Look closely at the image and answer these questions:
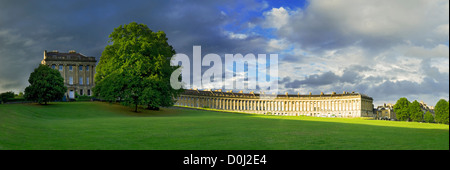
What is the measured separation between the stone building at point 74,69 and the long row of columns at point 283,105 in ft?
220

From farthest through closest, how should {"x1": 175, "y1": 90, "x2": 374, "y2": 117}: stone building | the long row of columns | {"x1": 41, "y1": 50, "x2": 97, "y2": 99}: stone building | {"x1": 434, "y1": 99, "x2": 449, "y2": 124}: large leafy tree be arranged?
{"x1": 175, "y1": 90, "x2": 374, "y2": 117}: stone building < the long row of columns < {"x1": 434, "y1": 99, "x2": 449, "y2": 124}: large leafy tree < {"x1": 41, "y1": 50, "x2": 97, "y2": 99}: stone building

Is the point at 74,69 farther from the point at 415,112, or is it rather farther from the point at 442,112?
the point at 442,112

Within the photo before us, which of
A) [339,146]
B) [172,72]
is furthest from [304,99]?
[339,146]

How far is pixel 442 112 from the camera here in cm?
10288

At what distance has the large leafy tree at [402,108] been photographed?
373 feet

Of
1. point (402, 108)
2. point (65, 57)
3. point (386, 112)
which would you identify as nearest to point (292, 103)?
point (386, 112)

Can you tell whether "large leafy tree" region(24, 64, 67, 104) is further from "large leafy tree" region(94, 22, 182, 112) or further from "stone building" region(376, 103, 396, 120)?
"stone building" region(376, 103, 396, 120)

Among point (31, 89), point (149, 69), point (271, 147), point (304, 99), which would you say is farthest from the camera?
point (304, 99)

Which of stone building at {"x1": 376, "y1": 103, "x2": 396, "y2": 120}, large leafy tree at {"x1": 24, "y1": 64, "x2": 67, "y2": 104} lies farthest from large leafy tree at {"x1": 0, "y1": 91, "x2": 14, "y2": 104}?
stone building at {"x1": 376, "y1": 103, "x2": 396, "y2": 120}

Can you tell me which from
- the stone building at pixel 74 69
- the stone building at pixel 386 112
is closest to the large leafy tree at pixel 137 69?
the stone building at pixel 74 69

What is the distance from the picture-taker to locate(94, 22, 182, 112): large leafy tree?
53031 mm

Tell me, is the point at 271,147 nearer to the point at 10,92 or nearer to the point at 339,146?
the point at 339,146

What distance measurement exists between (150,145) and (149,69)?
39880 millimetres
